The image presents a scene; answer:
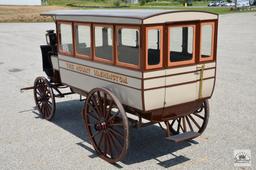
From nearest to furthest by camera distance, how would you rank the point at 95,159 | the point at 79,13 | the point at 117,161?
the point at 117,161, the point at 95,159, the point at 79,13

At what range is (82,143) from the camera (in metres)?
7.39

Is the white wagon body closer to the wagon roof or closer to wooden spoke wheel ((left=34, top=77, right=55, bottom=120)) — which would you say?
the wagon roof

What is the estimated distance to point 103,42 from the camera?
23.2ft

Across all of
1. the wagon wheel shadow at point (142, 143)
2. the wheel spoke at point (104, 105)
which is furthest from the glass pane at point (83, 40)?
the wagon wheel shadow at point (142, 143)

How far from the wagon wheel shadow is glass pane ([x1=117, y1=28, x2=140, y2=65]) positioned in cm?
179

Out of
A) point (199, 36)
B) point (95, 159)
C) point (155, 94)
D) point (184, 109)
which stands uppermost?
point (199, 36)

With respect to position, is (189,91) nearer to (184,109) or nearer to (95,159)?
(184,109)

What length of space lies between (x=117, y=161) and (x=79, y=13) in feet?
9.79

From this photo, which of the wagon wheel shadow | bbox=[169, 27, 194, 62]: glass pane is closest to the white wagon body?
bbox=[169, 27, 194, 62]: glass pane

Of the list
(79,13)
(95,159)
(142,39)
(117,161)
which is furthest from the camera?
(79,13)

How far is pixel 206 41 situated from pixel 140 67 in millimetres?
1495

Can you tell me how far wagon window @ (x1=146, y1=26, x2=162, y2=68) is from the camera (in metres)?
5.69

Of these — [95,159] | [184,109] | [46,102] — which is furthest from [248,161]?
[46,102]

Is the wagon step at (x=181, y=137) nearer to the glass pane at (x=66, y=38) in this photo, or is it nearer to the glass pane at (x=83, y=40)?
the glass pane at (x=83, y=40)
